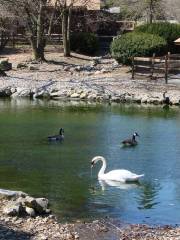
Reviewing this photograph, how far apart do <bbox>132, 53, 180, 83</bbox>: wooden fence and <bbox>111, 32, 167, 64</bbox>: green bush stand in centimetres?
61

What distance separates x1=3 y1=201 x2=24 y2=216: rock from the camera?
12.2 m

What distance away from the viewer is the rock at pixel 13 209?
1222cm

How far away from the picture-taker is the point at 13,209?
1228cm

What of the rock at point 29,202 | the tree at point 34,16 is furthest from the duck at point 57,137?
the tree at point 34,16

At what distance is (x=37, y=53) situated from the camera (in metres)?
42.0

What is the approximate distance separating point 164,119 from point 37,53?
53.9 ft

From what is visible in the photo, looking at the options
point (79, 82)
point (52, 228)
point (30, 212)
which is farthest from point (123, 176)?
point (79, 82)

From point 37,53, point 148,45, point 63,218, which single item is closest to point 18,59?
point 37,53

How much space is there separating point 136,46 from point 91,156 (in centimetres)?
2028

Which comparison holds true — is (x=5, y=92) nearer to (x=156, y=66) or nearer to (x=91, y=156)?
(x=156, y=66)

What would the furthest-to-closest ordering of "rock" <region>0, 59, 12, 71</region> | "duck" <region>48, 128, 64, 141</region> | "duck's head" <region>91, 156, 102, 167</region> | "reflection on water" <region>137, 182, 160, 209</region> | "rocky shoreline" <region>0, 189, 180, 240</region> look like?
"rock" <region>0, 59, 12, 71</region>
"duck" <region>48, 128, 64, 141</region>
"duck's head" <region>91, 156, 102, 167</region>
"reflection on water" <region>137, 182, 160, 209</region>
"rocky shoreline" <region>0, 189, 180, 240</region>

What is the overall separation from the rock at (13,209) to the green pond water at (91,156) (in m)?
0.92

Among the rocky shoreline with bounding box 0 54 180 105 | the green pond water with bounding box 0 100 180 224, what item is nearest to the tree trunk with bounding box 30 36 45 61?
the rocky shoreline with bounding box 0 54 180 105

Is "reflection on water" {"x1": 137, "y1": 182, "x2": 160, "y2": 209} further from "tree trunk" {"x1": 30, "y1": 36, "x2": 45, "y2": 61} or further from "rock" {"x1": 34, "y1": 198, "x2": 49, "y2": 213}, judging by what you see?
"tree trunk" {"x1": 30, "y1": 36, "x2": 45, "y2": 61}
